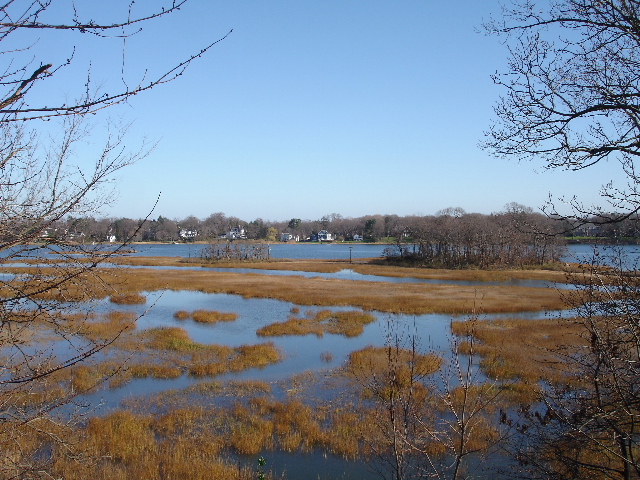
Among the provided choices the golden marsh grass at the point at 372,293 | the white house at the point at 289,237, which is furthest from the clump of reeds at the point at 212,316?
the white house at the point at 289,237

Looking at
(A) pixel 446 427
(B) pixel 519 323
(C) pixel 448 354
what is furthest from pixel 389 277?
(A) pixel 446 427

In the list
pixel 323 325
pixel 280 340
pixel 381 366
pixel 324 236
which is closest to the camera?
pixel 381 366

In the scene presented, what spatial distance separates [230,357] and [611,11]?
17309 millimetres

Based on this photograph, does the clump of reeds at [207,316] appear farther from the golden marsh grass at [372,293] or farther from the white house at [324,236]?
the white house at [324,236]

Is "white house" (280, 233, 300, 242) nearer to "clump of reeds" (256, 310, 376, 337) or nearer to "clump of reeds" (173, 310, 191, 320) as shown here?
"clump of reeds" (173, 310, 191, 320)

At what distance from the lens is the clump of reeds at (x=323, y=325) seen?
2367cm

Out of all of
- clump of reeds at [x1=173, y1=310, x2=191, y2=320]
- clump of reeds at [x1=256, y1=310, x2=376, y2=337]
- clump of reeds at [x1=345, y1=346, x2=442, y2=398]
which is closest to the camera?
clump of reeds at [x1=345, y1=346, x2=442, y2=398]

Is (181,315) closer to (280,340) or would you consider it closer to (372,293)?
(280,340)

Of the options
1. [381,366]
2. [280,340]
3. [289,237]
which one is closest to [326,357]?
[381,366]

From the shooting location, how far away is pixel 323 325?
25531 millimetres

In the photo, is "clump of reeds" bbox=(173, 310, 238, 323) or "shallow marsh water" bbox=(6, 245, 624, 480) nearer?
"shallow marsh water" bbox=(6, 245, 624, 480)

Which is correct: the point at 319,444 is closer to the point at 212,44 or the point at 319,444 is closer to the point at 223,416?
the point at 223,416

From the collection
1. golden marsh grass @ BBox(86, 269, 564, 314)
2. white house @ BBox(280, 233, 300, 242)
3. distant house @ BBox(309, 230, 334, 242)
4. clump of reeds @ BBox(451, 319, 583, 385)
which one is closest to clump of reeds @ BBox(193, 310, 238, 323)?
golden marsh grass @ BBox(86, 269, 564, 314)

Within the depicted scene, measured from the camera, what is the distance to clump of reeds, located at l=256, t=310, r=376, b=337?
23672 mm
